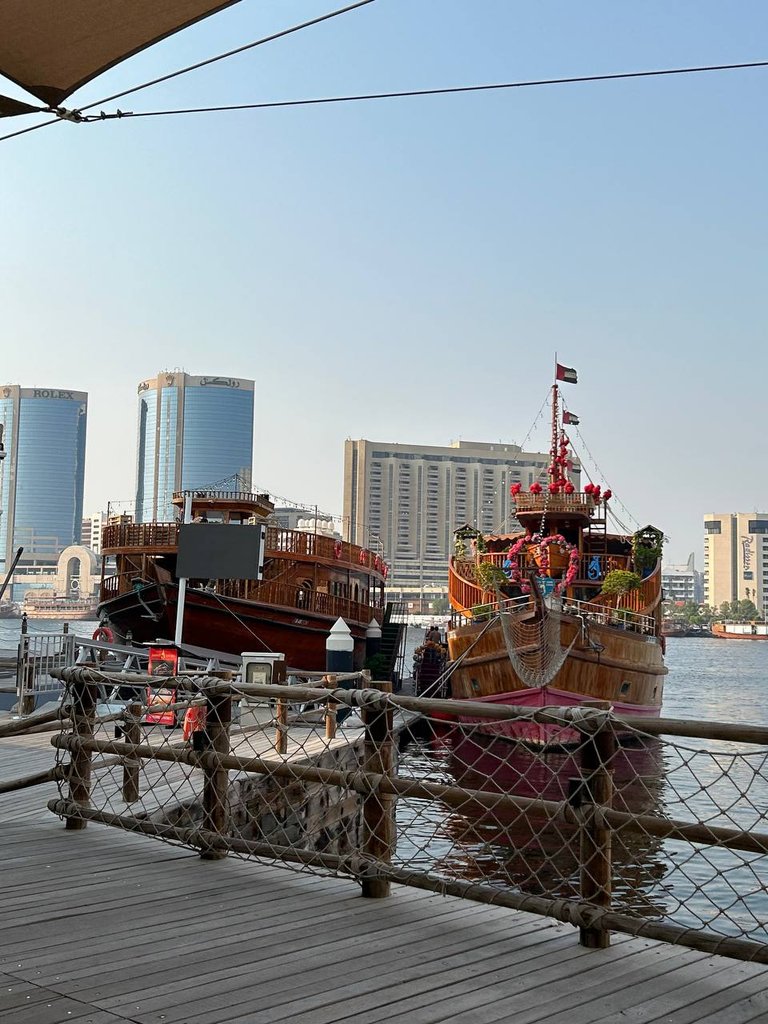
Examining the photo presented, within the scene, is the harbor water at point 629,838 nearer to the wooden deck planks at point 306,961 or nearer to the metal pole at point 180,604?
the wooden deck planks at point 306,961

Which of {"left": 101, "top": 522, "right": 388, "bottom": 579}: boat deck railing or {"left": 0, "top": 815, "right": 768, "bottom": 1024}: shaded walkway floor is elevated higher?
{"left": 101, "top": 522, "right": 388, "bottom": 579}: boat deck railing

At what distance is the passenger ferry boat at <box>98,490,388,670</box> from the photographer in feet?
85.4

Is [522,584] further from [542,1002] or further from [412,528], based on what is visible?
[412,528]

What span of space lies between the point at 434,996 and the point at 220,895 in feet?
5.54

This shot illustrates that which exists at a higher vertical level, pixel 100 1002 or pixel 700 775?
pixel 100 1002

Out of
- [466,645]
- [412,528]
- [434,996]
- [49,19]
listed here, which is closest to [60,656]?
[466,645]

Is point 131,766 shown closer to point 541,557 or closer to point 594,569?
point 541,557

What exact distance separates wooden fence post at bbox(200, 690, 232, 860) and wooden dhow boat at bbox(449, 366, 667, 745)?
43.6 ft

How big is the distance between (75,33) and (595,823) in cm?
469

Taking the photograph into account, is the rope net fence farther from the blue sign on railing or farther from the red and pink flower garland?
the blue sign on railing

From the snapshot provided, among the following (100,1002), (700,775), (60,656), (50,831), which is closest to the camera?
(100,1002)

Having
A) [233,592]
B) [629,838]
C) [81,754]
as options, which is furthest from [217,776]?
[233,592]

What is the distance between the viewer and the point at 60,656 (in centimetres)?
1639

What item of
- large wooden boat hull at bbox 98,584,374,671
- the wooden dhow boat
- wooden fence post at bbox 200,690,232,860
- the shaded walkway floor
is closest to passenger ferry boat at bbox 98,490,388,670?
large wooden boat hull at bbox 98,584,374,671
